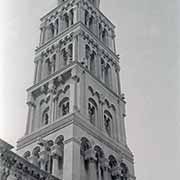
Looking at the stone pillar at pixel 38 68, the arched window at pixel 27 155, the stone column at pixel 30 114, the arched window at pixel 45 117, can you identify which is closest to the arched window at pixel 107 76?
the stone pillar at pixel 38 68

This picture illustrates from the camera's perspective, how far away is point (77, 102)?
36.2 meters

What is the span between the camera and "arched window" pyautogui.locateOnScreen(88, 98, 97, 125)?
1486 inches

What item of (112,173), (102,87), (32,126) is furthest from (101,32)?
(112,173)

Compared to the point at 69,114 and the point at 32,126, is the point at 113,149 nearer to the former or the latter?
the point at 69,114

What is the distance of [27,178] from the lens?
26.6 m

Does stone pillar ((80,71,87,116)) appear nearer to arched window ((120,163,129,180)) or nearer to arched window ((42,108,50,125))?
arched window ((42,108,50,125))

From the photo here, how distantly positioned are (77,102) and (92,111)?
263 cm

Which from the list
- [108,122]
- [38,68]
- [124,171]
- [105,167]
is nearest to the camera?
[105,167]

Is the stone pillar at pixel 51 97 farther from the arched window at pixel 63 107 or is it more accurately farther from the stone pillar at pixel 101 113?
the stone pillar at pixel 101 113

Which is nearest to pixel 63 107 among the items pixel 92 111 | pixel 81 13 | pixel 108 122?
pixel 92 111

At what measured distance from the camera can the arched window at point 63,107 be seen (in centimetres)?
3730

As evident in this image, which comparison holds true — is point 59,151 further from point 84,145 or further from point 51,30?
point 51,30

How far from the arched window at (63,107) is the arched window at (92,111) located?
6.54 ft

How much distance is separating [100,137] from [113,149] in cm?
185
